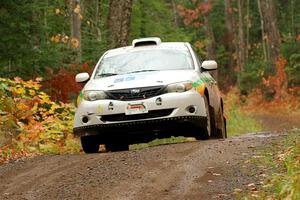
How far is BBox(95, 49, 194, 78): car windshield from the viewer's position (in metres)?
11.1

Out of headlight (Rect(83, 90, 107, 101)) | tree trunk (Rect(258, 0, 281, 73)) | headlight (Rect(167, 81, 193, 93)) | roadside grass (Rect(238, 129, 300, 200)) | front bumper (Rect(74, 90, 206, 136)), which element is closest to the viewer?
roadside grass (Rect(238, 129, 300, 200))

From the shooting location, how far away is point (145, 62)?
11.3 m

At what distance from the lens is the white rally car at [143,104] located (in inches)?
396

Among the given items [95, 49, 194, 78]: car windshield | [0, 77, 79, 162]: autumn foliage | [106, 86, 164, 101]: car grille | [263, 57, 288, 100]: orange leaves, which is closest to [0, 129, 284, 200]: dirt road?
[106, 86, 164, 101]: car grille

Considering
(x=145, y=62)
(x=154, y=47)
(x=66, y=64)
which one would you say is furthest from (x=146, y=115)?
(x=66, y=64)

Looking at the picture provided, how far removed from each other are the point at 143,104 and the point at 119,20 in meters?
6.20

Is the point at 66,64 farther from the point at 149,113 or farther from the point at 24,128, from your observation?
the point at 149,113

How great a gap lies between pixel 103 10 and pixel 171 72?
63.7 ft

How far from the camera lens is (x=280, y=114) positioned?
2856cm

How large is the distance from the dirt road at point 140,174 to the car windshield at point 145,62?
1942 millimetres

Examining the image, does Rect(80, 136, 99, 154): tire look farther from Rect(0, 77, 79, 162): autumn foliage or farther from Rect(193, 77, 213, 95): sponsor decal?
Rect(193, 77, 213, 95): sponsor decal

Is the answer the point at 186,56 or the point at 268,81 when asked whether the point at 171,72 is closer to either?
the point at 186,56

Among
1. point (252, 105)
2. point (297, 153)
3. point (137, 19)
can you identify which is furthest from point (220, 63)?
point (297, 153)

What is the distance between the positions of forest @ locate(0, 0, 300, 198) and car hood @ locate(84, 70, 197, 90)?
150cm
